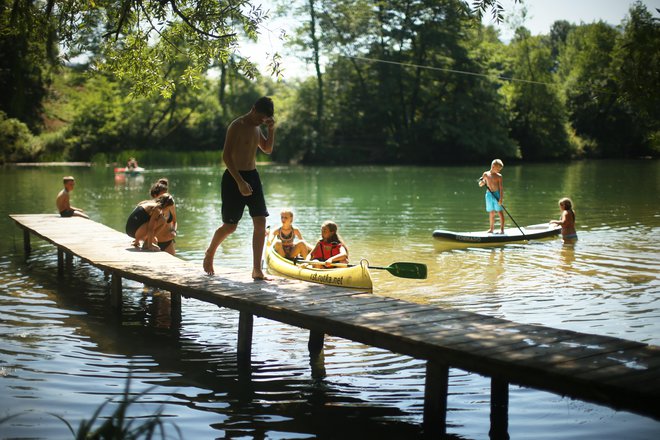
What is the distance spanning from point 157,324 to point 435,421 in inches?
179

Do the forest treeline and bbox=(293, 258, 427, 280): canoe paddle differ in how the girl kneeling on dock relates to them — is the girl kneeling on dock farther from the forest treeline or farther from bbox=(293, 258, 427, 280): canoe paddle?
the forest treeline

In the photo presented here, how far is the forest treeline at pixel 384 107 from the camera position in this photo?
55.1 meters

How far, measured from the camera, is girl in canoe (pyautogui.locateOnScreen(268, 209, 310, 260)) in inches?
454

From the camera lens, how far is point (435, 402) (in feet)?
Answer: 17.7

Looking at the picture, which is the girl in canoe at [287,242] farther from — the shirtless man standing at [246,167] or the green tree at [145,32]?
the shirtless man standing at [246,167]

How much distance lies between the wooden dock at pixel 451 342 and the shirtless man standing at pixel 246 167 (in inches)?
28.7

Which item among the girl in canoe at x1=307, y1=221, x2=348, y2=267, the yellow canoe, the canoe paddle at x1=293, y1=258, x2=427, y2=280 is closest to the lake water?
the canoe paddle at x1=293, y1=258, x2=427, y2=280

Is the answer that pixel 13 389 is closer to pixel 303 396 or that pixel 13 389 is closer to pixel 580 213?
pixel 303 396

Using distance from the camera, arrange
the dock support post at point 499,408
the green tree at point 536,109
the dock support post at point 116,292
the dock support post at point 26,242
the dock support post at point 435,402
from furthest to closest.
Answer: the green tree at point 536,109
the dock support post at point 26,242
the dock support post at point 116,292
the dock support post at point 499,408
the dock support post at point 435,402

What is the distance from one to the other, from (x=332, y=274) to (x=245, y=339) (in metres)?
2.15

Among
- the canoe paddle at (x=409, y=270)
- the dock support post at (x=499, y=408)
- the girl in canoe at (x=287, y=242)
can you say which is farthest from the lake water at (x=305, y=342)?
the girl in canoe at (x=287, y=242)

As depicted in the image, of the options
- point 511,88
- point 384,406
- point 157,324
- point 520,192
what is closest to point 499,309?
point 384,406

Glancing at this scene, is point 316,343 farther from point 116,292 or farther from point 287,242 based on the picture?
point 287,242

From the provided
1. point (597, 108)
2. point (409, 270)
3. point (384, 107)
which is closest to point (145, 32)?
point (409, 270)
